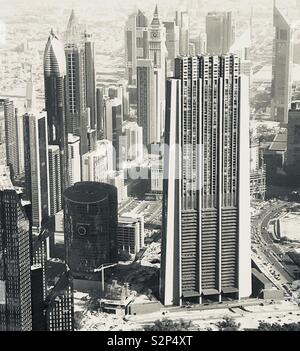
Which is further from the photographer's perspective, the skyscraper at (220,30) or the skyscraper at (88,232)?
the skyscraper at (220,30)

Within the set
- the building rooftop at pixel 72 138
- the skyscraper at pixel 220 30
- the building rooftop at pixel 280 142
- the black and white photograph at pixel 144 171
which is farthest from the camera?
the building rooftop at pixel 280 142

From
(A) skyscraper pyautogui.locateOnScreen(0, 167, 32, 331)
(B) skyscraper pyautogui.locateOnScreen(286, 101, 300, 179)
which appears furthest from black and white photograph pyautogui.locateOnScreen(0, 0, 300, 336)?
(B) skyscraper pyautogui.locateOnScreen(286, 101, 300, 179)

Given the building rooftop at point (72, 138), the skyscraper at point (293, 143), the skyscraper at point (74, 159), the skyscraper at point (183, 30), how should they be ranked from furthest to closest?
the skyscraper at point (293, 143)
the building rooftop at point (72, 138)
the skyscraper at point (74, 159)
the skyscraper at point (183, 30)

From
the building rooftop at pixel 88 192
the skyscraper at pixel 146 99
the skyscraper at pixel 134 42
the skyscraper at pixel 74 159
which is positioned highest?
the skyscraper at pixel 134 42

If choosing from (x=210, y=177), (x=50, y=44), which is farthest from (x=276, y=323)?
(x=50, y=44)

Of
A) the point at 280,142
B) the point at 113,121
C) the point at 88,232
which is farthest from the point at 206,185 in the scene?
the point at 280,142

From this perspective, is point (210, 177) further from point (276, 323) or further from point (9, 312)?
point (9, 312)

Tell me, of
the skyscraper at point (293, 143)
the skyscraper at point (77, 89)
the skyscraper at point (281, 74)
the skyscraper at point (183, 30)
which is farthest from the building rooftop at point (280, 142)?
the skyscraper at point (77, 89)

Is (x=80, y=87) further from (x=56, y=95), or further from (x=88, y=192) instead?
(x=88, y=192)

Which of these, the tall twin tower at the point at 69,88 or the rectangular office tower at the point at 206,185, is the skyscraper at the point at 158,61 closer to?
the tall twin tower at the point at 69,88
